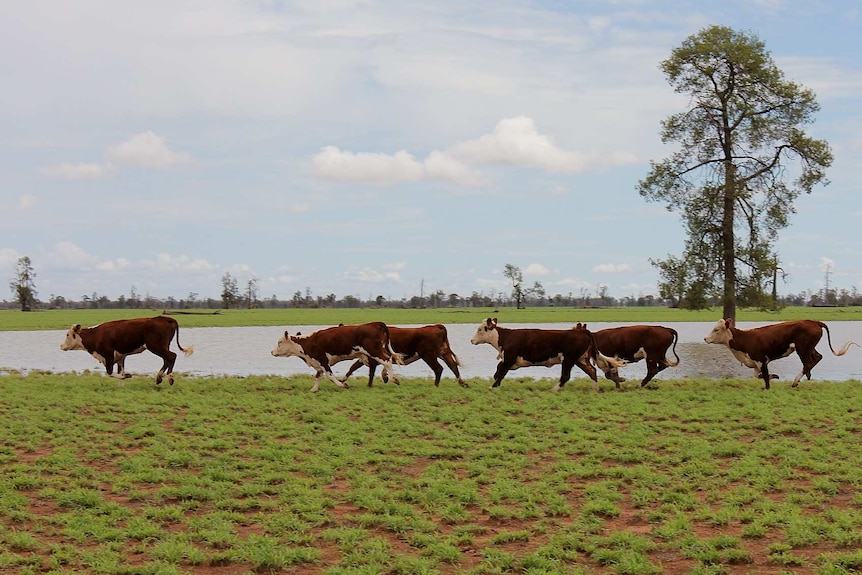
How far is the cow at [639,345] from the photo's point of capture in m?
19.2

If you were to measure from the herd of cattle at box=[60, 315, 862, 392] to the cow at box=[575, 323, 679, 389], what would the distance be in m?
0.02

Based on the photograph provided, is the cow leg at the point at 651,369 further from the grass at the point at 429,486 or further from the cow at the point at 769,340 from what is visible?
the grass at the point at 429,486

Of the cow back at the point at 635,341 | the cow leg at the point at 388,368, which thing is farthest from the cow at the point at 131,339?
the cow back at the point at 635,341

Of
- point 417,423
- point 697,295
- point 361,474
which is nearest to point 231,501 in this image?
point 361,474

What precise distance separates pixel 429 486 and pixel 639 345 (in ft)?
32.9

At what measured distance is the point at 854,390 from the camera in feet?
60.8

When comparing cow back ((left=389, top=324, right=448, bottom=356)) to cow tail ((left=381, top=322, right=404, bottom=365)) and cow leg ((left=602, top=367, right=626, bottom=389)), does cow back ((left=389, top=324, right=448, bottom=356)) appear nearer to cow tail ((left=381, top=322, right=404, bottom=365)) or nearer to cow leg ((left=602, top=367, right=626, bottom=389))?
cow tail ((left=381, top=322, right=404, bottom=365))

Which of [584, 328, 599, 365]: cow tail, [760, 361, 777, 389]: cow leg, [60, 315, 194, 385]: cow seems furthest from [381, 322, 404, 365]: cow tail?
[760, 361, 777, 389]: cow leg

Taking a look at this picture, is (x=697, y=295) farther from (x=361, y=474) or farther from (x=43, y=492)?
(x=43, y=492)

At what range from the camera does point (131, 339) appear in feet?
63.3

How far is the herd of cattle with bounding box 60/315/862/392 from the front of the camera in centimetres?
1822

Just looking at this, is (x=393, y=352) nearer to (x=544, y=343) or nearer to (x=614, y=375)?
(x=544, y=343)

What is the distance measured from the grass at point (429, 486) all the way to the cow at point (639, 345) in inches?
113

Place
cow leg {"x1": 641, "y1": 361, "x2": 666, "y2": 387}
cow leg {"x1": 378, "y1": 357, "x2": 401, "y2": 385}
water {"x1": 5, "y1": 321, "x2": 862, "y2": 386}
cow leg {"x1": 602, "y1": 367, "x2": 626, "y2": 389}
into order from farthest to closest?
water {"x1": 5, "y1": 321, "x2": 862, "y2": 386}
cow leg {"x1": 641, "y1": 361, "x2": 666, "y2": 387}
cow leg {"x1": 602, "y1": 367, "x2": 626, "y2": 389}
cow leg {"x1": 378, "y1": 357, "x2": 401, "y2": 385}
